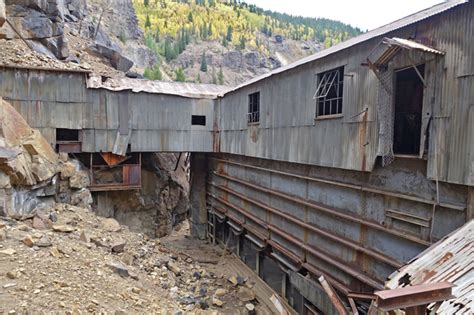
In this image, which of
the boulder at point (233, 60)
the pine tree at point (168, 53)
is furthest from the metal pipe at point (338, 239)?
the boulder at point (233, 60)

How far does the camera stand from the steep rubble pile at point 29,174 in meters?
10.7

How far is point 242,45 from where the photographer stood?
259 ft

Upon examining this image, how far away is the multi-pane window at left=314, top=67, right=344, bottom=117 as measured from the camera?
9.46 metres

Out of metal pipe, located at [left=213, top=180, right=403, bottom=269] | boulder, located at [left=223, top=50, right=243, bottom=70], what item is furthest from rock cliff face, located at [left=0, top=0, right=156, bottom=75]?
boulder, located at [left=223, top=50, right=243, bottom=70]

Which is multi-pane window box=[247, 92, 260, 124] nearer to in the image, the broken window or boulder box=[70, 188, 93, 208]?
boulder box=[70, 188, 93, 208]

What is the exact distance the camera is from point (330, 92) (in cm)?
1020

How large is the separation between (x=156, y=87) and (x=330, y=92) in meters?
11.7

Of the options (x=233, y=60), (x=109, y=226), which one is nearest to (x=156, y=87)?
(x=109, y=226)

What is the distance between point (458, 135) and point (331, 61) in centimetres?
440

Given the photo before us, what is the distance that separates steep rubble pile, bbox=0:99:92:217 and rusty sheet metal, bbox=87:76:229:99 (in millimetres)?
4113

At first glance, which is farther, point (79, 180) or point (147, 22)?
point (147, 22)

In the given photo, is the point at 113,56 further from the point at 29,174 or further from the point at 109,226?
the point at 109,226

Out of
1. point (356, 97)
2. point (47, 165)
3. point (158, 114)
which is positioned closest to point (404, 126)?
point (356, 97)

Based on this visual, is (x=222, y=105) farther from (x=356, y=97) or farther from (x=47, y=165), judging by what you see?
(x=356, y=97)
